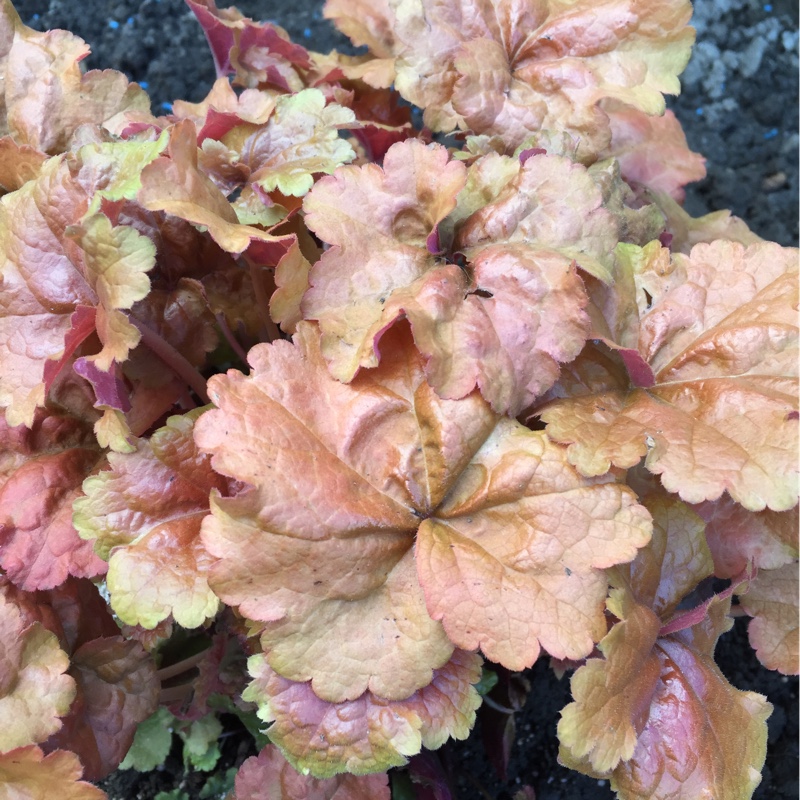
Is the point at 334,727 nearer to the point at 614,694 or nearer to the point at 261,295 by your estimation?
the point at 614,694

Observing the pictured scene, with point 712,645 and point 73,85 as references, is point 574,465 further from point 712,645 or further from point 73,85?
point 73,85

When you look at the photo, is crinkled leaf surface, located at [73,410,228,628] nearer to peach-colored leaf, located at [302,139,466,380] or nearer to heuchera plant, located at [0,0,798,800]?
heuchera plant, located at [0,0,798,800]

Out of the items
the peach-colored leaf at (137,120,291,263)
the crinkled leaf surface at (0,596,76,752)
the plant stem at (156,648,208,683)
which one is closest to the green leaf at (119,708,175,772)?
the plant stem at (156,648,208,683)

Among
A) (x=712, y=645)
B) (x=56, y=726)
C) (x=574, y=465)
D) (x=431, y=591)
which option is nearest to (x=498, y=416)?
(x=574, y=465)

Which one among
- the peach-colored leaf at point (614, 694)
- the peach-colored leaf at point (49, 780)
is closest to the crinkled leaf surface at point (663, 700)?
the peach-colored leaf at point (614, 694)

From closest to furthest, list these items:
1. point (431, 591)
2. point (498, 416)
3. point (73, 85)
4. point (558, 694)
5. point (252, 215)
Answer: point (431, 591), point (498, 416), point (252, 215), point (73, 85), point (558, 694)

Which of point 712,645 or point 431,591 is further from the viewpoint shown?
point 712,645
